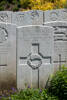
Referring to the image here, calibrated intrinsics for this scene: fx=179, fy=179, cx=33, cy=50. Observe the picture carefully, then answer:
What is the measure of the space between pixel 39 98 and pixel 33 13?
134 inches

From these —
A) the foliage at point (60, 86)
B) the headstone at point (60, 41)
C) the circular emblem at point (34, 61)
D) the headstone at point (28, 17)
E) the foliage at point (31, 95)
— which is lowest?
the foliage at point (31, 95)

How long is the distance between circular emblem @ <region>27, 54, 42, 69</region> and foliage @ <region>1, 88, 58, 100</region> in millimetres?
558

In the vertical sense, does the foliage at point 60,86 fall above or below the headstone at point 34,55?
below

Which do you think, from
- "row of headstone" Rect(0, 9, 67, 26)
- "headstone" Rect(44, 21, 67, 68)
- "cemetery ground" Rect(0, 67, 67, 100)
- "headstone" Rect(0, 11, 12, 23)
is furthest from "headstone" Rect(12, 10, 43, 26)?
"cemetery ground" Rect(0, 67, 67, 100)

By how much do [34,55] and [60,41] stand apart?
2.75 ft

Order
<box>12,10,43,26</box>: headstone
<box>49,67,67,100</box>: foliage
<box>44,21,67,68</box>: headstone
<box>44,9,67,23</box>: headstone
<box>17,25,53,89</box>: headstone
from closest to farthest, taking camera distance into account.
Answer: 1. <box>49,67,67,100</box>: foliage
2. <box>17,25,53,89</box>: headstone
3. <box>44,21,67,68</box>: headstone
4. <box>44,9,67,23</box>: headstone
5. <box>12,10,43,26</box>: headstone

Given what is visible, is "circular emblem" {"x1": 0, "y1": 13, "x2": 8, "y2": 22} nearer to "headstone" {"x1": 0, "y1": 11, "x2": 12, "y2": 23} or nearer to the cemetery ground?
"headstone" {"x1": 0, "y1": 11, "x2": 12, "y2": 23}

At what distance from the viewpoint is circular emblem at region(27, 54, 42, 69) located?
416 centimetres

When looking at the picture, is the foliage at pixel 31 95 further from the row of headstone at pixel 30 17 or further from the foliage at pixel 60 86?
the row of headstone at pixel 30 17

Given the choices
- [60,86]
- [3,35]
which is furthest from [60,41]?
[3,35]

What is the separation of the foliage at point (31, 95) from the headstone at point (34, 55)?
0.29 meters

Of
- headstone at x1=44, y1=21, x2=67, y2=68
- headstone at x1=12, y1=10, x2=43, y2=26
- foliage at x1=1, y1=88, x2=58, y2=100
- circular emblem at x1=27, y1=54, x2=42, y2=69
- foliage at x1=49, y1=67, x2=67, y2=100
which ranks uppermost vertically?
headstone at x1=12, y1=10, x2=43, y2=26

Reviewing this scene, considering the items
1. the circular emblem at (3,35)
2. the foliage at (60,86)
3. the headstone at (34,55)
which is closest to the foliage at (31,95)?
the foliage at (60,86)

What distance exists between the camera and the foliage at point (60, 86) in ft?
11.9
